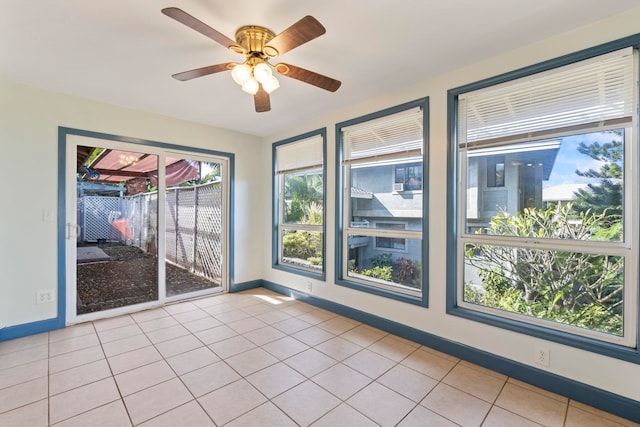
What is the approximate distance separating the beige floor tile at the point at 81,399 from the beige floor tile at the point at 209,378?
1.49ft

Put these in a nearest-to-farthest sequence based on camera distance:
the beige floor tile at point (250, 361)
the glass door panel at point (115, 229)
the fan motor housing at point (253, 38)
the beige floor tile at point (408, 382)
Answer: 1. the fan motor housing at point (253, 38)
2. the beige floor tile at point (408, 382)
3. the beige floor tile at point (250, 361)
4. the glass door panel at point (115, 229)

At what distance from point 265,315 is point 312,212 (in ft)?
4.82

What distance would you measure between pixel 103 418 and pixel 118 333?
54.9 inches

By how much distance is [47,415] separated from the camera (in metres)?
1.72

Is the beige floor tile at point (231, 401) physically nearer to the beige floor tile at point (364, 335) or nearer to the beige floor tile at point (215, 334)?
the beige floor tile at point (215, 334)

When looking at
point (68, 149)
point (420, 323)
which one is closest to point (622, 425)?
point (420, 323)

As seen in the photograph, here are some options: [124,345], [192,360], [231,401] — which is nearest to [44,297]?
[124,345]

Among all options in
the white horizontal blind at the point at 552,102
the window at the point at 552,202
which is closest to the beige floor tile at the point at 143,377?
the window at the point at 552,202

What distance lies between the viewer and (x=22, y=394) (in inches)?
75.5

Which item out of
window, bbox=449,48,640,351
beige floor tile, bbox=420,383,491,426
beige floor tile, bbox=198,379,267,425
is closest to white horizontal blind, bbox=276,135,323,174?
window, bbox=449,48,640,351

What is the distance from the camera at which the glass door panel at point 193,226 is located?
3920mm

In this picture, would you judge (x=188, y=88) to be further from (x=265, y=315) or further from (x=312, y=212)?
(x=265, y=315)

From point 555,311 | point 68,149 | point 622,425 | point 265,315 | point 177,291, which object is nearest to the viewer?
point 622,425

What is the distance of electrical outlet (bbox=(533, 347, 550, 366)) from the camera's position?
2025 mm
